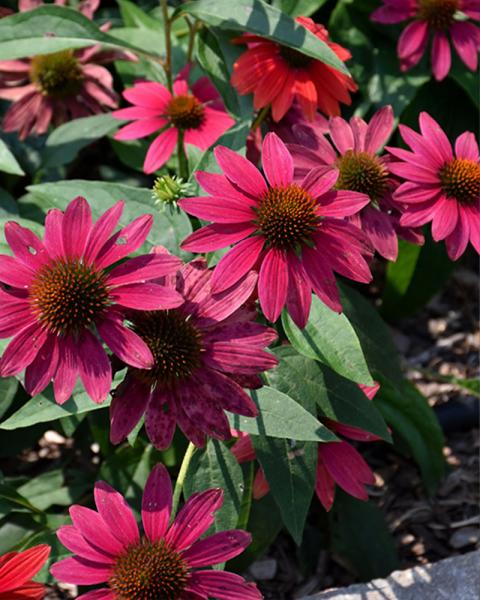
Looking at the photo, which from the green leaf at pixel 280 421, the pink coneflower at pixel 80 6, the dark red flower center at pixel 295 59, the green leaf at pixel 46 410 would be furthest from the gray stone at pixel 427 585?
the pink coneflower at pixel 80 6

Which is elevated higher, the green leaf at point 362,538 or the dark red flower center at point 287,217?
the dark red flower center at point 287,217

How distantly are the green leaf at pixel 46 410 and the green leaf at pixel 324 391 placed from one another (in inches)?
10.4

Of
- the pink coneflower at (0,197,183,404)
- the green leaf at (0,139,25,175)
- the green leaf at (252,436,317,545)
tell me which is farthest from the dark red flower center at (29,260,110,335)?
the green leaf at (0,139,25,175)

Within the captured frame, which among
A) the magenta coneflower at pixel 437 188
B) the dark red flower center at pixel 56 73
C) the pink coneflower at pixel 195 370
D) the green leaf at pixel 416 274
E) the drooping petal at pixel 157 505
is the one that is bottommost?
the drooping petal at pixel 157 505

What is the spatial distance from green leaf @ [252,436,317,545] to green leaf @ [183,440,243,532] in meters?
0.04

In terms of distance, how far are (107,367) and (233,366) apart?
0.47 feet

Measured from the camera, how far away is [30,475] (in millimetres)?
1862

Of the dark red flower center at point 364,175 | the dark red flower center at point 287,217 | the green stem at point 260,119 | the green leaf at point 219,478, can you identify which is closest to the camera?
the dark red flower center at point 287,217

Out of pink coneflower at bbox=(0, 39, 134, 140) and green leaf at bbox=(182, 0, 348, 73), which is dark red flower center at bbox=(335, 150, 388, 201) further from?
pink coneflower at bbox=(0, 39, 134, 140)

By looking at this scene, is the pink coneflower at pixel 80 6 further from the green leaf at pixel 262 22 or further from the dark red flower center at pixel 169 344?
the dark red flower center at pixel 169 344

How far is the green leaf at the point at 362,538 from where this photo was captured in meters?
1.67

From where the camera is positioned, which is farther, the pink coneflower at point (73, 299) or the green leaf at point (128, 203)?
the green leaf at point (128, 203)

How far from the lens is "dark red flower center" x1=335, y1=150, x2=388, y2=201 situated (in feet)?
4.58

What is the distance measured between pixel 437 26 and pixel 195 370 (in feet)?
3.53
